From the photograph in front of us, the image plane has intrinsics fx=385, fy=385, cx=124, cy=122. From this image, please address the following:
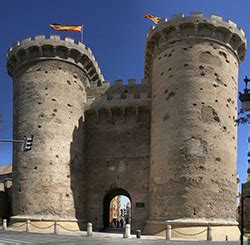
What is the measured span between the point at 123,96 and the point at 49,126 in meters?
6.52

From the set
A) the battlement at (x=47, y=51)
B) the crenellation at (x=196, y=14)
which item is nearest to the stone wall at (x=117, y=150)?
the battlement at (x=47, y=51)

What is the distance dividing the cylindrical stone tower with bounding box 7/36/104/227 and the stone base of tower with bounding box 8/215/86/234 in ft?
0.34

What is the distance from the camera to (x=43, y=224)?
2584 centimetres

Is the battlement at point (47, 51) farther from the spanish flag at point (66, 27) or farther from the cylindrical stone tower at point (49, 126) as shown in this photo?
the spanish flag at point (66, 27)

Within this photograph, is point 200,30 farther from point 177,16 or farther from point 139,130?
point 139,130

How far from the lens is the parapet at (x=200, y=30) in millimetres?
26297

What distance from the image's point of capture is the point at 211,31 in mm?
26500

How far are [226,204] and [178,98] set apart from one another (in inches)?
292

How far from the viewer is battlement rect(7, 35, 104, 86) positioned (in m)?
29.1

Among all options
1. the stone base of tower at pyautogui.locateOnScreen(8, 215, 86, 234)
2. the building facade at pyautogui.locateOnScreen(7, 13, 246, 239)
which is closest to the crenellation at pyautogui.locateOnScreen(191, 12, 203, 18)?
the building facade at pyautogui.locateOnScreen(7, 13, 246, 239)

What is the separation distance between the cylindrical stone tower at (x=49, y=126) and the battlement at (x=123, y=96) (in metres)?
1.24

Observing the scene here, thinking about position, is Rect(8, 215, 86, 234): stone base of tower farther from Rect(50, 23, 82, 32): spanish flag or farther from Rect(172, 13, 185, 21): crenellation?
Rect(172, 13, 185, 21): crenellation

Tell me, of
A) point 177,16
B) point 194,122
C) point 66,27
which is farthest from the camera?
point 66,27

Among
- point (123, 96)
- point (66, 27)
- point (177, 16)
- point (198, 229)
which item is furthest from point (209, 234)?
point (66, 27)
